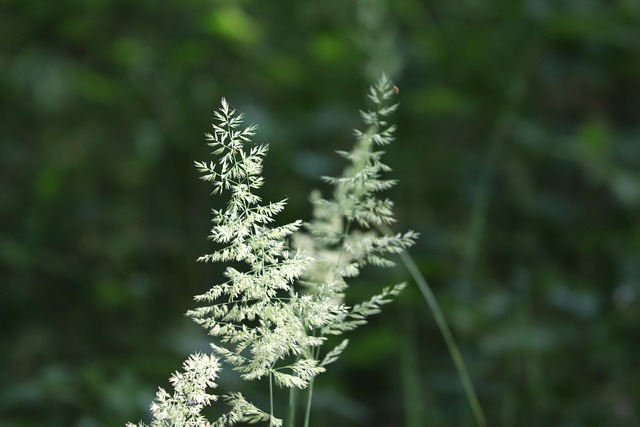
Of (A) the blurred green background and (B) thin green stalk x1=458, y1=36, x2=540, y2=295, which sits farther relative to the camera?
(B) thin green stalk x1=458, y1=36, x2=540, y2=295

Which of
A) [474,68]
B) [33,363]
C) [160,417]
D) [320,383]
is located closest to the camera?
[160,417]

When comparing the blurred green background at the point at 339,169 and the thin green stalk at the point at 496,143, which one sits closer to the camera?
the blurred green background at the point at 339,169

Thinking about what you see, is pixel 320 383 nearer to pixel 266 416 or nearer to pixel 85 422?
pixel 85 422

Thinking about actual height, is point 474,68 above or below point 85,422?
above

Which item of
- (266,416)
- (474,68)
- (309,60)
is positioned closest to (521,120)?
(474,68)

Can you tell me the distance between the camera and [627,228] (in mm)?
1680

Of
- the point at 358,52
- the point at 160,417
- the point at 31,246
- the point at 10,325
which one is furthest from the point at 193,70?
the point at 160,417

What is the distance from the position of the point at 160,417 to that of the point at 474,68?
150cm

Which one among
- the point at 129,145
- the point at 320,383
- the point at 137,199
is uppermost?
the point at 129,145

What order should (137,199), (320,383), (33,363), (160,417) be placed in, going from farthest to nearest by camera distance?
(137,199) → (33,363) → (320,383) → (160,417)

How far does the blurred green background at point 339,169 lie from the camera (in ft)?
4.89

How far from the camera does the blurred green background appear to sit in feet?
4.89

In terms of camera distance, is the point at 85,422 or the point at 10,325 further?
the point at 10,325

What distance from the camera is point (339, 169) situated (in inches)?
71.7
